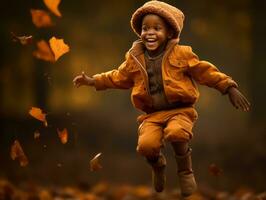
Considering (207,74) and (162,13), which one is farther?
(207,74)

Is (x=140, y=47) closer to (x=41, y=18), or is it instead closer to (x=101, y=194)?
(x=41, y=18)

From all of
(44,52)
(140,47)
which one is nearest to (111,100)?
(44,52)

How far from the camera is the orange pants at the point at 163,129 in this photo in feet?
16.4

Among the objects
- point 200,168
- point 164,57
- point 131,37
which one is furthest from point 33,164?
point 164,57

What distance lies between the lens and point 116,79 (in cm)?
549

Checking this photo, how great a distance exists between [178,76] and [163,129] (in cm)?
45

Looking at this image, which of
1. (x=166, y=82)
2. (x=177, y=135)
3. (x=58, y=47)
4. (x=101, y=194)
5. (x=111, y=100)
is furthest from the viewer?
(x=111, y=100)

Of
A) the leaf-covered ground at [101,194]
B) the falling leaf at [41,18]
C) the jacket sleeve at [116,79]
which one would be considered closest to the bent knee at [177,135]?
the jacket sleeve at [116,79]

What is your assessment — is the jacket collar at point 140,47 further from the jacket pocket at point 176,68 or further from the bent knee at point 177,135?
the bent knee at point 177,135

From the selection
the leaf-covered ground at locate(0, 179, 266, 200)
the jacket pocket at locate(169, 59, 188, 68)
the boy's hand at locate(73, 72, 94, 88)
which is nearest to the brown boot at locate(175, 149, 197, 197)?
the jacket pocket at locate(169, 59, 188, 68)

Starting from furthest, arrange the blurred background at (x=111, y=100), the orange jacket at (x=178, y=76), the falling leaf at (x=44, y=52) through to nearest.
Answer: the blurred background at (x=111, y=100) < the falling leaf at (x=44, y=52) < the orange jacket at (x=178, y=76)

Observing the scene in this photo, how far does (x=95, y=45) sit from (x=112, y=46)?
1.99 feet

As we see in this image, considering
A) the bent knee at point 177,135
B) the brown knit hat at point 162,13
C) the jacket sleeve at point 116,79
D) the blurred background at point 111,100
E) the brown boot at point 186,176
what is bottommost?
the blurred background at point 111,100

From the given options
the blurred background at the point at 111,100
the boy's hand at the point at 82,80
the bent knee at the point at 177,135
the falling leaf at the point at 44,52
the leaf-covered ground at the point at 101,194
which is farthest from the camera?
the blurred background at the point at 111,100
